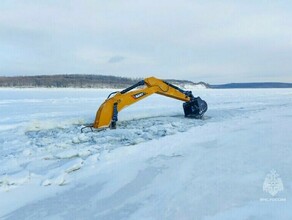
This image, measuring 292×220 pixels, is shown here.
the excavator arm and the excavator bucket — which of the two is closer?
the excavator arm

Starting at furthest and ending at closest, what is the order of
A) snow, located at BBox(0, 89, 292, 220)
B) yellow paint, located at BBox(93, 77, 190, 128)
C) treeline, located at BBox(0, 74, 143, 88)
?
treeline, located at BBox(0, 74, 143, 88), yellow paint, located at BBox(93, 77, 190, 128), snow, located at BBox(0, 89, 292, 220)

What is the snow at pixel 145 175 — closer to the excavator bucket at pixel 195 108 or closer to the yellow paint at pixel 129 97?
the yellow paint at pixel 129 97

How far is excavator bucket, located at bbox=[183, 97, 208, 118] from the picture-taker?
1170 cm

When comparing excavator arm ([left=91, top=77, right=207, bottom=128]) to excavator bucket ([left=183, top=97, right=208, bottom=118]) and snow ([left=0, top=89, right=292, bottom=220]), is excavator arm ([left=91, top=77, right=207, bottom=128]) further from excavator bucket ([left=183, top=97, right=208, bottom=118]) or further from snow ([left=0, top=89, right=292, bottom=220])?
snow ([left=0, top=89, right=292, bottom=220])

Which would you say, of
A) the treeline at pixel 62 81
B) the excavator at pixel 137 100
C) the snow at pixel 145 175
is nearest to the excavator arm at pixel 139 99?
the excavator at pixel 137 100

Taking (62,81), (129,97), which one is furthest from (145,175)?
(62,81)

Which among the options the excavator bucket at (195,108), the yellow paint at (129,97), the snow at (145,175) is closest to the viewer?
the snow at (145,175)

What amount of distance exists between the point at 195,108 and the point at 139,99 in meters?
2.59

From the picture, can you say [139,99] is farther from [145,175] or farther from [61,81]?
[61,81]

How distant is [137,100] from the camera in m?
10.2

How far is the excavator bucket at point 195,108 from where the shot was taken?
38.4 ft

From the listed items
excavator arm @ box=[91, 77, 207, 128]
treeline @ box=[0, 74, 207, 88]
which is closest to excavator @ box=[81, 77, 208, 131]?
excavator arm @ box=[91, 77, 207, 128]

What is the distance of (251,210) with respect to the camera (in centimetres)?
349

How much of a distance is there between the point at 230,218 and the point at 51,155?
4049mm
